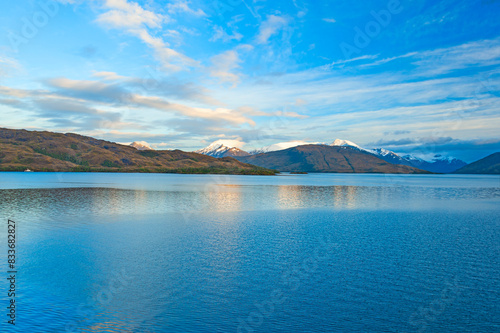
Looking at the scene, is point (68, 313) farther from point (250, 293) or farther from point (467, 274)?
point (467, 274)

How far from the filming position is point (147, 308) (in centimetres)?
1872

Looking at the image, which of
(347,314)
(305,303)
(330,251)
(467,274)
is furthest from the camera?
(330,251)

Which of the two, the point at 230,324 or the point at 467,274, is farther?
the point at 467,274

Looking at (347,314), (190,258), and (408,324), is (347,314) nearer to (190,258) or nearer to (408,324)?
(408,324)

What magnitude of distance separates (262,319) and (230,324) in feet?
6.13

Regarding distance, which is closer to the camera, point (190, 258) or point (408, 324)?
point (408, 324)

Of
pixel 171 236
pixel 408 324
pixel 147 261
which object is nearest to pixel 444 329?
pixel 408 324

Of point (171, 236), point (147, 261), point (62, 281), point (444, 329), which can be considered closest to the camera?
point (444, 329)

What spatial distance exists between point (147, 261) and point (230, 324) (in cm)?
1320

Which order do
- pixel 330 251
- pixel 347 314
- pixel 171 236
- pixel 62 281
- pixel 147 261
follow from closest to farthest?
1. pixel 347 314
2. pixel 62 281
3. pixel 147 261
4. pixel 330 251
5. pixel 171 236

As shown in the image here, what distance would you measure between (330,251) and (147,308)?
64.1 feet

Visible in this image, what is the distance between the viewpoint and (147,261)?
27.9 m

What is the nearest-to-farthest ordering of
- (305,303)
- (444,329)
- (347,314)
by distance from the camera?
(444,329)
(347,314)
(305,303)

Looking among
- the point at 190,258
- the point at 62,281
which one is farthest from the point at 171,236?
the point at 62,281
